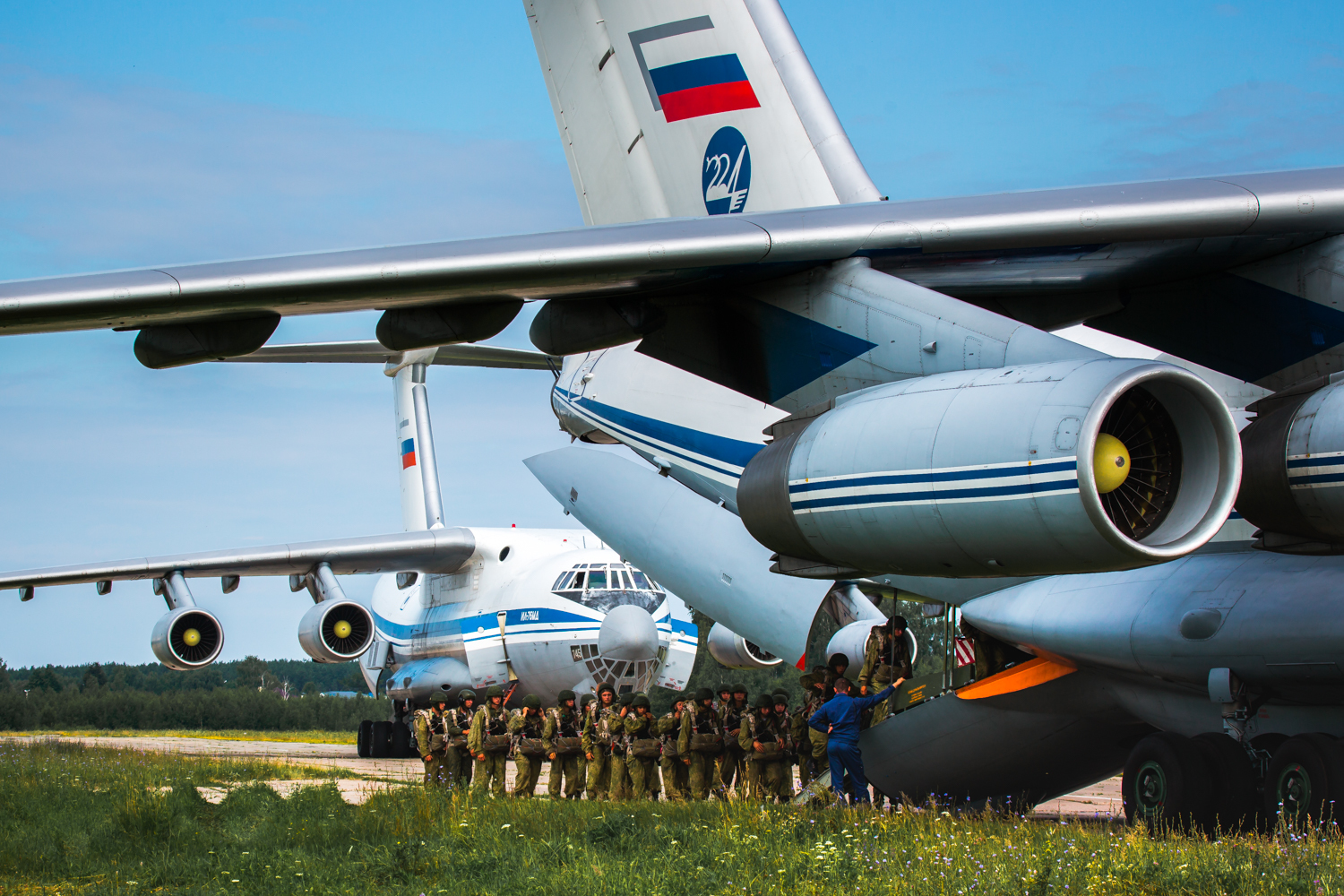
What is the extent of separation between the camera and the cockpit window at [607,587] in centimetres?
1526

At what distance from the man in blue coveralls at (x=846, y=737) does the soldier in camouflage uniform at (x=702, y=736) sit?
4.62ft

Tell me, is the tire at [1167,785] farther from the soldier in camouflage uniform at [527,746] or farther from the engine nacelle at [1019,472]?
the soldier in camouflage uniform at [527,746]

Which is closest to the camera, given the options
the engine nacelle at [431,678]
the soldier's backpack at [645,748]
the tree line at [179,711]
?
the soldier's backpack at [645,748]

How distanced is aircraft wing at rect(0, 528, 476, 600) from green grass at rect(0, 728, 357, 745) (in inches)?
426

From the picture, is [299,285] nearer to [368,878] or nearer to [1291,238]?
[368,878]

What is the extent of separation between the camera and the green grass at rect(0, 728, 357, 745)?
2803cm

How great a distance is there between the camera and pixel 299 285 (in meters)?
4.86

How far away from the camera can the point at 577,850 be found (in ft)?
20.3

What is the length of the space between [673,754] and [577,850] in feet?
9.73

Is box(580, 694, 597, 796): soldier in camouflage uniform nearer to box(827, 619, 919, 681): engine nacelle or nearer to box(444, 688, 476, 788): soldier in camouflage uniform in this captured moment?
box(444, 688, 476, 788): soldier in camouflage uniform

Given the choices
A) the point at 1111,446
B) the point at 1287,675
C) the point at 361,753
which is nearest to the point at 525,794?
the point at 1287,675

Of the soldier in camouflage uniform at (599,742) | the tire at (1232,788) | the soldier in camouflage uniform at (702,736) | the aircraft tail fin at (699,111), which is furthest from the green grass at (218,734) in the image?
the tire at (1232,788)

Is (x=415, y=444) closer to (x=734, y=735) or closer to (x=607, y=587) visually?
(x=607, y=587)

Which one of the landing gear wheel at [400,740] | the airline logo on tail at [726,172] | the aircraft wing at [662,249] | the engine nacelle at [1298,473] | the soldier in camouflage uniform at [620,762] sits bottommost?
the landing gear wheel at [400,740]
